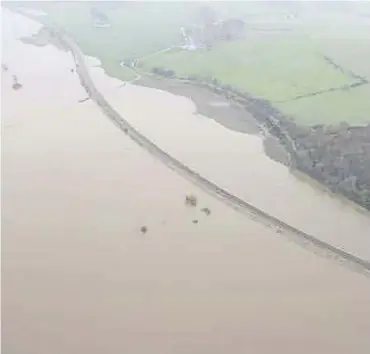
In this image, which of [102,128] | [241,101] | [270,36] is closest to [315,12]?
[270,36]

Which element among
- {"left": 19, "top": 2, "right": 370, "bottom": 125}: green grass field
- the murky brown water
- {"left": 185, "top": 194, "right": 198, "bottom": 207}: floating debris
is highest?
{"left": 185, "top": 194, "right": 198, "bottom": 207}: floating debris

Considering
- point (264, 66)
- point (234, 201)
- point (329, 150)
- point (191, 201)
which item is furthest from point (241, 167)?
point (264, 66)

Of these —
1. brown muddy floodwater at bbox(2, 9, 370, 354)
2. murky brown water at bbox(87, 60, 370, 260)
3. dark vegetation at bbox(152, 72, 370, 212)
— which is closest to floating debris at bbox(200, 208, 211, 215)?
brown muddy floodwater at bbox(2, 9, 370, 354)

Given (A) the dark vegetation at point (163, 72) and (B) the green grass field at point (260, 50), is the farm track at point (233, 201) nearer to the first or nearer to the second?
(A) the dark vegetation at point (163, 72)

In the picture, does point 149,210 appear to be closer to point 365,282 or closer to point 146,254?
point 146,254

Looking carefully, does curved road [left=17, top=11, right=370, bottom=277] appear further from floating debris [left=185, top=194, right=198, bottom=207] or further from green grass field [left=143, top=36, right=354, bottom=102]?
green grass field [left=143, top=36, right=354, bottom=102]

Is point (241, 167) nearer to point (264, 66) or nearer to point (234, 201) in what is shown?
point (234, 201)
